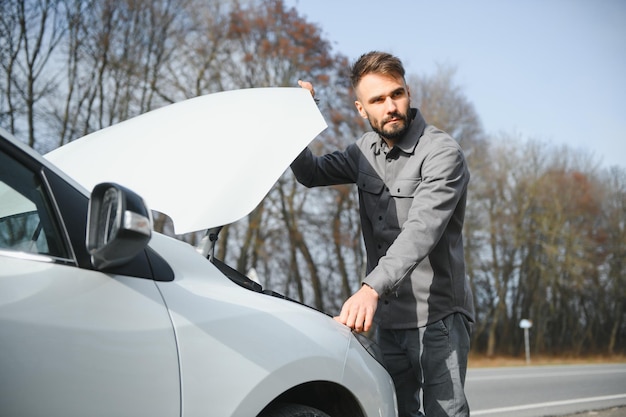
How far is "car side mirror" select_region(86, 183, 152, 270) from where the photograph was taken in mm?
1436

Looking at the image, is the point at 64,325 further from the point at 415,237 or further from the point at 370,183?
the point at 370,183

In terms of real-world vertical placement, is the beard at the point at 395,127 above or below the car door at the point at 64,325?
above

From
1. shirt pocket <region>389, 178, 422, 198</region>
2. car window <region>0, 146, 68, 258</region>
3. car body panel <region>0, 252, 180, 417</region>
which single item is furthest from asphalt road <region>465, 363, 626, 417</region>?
car window <region>0, 146, 68, 258</region>

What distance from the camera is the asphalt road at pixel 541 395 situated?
295 inches

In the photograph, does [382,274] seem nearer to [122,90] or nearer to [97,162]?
[97,162]

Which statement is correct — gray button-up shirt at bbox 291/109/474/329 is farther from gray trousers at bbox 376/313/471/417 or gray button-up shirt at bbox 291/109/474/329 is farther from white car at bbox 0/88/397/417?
white car at bbox 0/88/397/417

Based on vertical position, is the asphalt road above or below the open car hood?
below

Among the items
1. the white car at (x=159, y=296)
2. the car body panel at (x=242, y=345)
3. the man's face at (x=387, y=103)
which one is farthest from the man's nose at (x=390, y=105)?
the car body panel at (x=242, y=345)

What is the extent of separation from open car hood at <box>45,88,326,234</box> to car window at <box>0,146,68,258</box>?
432mm

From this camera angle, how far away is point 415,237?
2525 mm

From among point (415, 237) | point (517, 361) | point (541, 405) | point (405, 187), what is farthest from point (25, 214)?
point (517, 361)

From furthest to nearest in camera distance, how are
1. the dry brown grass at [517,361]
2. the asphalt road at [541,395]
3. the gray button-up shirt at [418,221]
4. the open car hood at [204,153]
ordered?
the dry brown grass at [517,361] < the asphalt road at [541,395] < the gray button-up shirt at [418,221] < the open car hood at [204,153]

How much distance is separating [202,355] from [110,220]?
1.50 ft

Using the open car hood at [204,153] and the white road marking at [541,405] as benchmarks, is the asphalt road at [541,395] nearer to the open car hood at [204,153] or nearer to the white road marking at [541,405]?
the white road marking at [541,405]
